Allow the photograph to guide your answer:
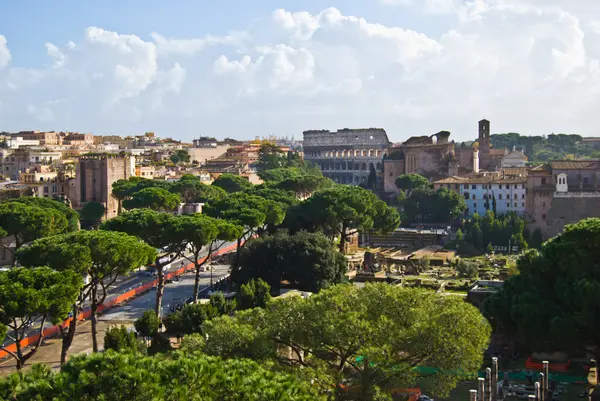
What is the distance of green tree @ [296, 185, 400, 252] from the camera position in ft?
130

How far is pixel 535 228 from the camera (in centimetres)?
5009

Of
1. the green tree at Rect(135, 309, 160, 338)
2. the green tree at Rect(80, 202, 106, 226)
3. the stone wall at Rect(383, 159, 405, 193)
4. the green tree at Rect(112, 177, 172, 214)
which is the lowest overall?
the green tree at Rect(135, 309, 160, 338)

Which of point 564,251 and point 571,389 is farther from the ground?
point 564,251

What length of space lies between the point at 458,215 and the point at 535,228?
7.88 metres

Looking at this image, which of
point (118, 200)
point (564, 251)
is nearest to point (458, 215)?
point (118, 200)

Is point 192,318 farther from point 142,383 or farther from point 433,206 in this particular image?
point 433,206

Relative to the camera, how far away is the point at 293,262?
108ft

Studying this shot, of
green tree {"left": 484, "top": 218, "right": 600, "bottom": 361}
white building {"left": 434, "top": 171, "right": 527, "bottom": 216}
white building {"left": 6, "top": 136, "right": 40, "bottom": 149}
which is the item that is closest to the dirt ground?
green tree {"left": 484, "top": 218, "right": 600, "bottom": 361}

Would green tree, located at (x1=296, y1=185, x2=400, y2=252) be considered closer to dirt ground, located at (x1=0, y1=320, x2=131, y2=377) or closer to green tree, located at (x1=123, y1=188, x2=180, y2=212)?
green tree, located at (x1=123, y1=188, x2=180, y2=212)

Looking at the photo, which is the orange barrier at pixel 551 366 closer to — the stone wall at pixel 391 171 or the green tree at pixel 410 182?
the green tree at pixel 410 182

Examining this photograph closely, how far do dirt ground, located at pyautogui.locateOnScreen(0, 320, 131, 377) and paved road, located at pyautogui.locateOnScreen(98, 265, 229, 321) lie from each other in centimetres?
120

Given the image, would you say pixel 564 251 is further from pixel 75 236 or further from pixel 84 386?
pixel 84 386

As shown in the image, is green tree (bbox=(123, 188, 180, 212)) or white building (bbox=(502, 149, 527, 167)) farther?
white building (bbox=(502, 149, 527, 167))

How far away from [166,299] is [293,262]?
5423 millimetres
